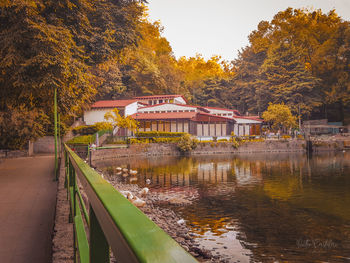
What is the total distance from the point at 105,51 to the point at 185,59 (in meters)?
94.4

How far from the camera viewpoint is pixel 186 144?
132 ft

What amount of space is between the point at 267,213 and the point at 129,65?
181ft

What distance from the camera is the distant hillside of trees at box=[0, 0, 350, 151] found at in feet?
38.3

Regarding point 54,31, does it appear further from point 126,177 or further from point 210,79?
point 210,79

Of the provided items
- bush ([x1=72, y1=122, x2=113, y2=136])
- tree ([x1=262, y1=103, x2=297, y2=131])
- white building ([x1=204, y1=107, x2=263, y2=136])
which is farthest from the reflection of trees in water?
white building ([x1=204, y1=107, x2=263, y2=136])

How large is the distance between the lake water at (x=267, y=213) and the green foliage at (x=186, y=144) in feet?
54.1

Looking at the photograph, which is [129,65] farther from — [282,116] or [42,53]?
[42,53]

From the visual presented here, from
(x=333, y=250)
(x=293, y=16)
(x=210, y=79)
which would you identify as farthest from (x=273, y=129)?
(x=333, y=250)

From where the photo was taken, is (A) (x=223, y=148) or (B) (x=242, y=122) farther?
(B) (x=242, y=122)

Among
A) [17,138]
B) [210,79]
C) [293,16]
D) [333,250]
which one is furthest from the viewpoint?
[293,16]

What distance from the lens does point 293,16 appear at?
79062mm

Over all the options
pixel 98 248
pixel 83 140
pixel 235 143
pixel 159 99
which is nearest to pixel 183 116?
pixel 235 143

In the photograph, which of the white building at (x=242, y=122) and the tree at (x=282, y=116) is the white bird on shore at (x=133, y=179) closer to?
the white building at (x=242, y=122)

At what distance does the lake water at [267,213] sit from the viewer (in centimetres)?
926
